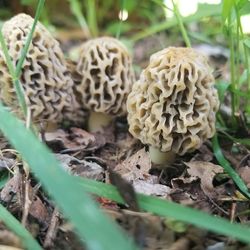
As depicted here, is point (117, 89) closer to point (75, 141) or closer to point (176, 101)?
point (75, 141)

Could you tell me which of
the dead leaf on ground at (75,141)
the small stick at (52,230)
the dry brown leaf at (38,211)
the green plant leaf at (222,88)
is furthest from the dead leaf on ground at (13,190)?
the green plant leaf at (222,88)

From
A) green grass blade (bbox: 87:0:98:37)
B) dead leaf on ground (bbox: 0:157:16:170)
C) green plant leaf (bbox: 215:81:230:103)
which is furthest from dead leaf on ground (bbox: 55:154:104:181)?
green grass blade (bbox: 87:0:98:37)

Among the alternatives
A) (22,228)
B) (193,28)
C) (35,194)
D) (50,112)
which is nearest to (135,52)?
(193,28)

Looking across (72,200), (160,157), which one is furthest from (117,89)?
(72,200)

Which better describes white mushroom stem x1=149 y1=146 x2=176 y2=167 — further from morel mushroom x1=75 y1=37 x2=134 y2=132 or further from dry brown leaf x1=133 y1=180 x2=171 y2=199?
morel mushroom x1=75 y1=37 x2=134 y2=132

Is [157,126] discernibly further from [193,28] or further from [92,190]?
[193,28]

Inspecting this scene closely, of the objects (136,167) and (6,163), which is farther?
(136,167)

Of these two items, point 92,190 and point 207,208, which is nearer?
point 92,190
